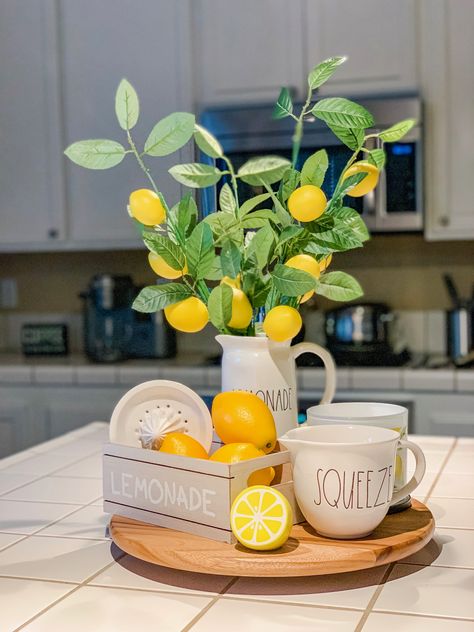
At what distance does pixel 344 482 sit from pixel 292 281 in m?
0.24

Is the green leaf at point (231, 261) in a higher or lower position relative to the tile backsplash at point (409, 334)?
higher

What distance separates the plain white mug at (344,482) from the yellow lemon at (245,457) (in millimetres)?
38

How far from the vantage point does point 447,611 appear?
0.76 metres

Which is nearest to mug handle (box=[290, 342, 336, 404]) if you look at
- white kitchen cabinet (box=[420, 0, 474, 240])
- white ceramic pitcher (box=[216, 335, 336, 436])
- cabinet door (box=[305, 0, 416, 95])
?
white ceramic pitcher (box=[216, 335, 336, 436])

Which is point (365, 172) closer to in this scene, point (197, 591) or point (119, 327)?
point (197, 591)

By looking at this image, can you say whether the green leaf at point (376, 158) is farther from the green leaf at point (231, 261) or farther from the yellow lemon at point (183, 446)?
the yellow lemon at point (183, 446)

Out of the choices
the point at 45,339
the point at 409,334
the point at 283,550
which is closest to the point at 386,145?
the point at 409,334

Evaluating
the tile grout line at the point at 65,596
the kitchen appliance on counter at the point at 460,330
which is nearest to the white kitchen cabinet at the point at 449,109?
the kitchen appliance on counter at the point at 460,330

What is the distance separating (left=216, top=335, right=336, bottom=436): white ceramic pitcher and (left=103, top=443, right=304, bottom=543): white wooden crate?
0.12 metres

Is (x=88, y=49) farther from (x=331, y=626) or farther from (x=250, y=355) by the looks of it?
(x=331, y=626)

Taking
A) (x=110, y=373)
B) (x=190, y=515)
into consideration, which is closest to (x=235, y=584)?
(x=190, y=515)

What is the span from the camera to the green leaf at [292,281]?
961 millimetres

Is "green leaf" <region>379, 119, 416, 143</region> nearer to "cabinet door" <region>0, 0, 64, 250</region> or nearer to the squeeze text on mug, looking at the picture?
the squeeze text on mug

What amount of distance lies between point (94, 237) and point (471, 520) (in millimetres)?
2394
